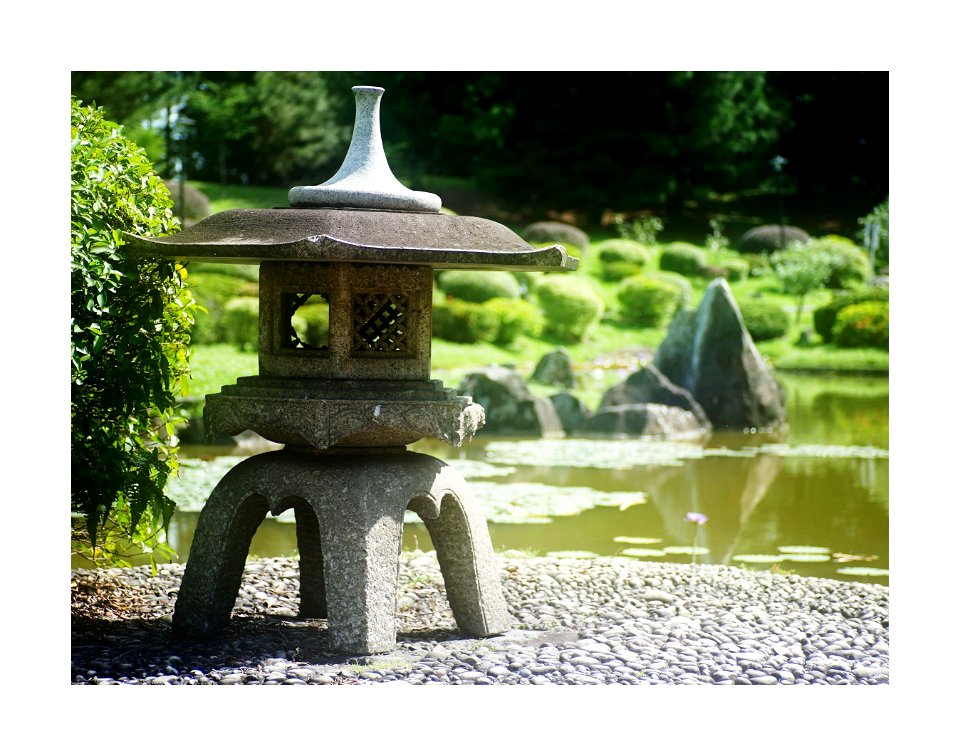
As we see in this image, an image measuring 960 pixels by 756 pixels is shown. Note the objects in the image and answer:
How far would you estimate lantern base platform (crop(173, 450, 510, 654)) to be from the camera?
4457mm

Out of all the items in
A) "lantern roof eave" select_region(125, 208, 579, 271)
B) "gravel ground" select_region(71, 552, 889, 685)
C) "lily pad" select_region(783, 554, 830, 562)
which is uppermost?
"lantern roof eave" select_region(125, 208, 579, 271)

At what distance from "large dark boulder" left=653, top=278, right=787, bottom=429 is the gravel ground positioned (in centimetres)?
767

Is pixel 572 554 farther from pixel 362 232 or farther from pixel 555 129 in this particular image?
pixel 555 129

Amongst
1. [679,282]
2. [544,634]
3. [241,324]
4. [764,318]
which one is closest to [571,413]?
[241,324]

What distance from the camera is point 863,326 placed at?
19984 mm

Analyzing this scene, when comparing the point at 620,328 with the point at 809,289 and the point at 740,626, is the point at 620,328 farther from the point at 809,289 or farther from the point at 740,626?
the point at 740,626

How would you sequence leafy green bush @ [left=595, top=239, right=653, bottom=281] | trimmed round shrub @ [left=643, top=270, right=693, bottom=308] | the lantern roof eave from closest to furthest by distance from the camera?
the lantern roof eave < trimmed round shrub @ [left=643, top=270, right=693, bottom=308] < leafy green bush @ [left=595, top=239, right=653, bottom=281]

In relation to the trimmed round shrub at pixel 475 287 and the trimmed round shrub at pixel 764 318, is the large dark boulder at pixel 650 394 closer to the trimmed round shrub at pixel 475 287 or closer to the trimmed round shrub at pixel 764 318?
the trimmed round shrub at pixel 475 287

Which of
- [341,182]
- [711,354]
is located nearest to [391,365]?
[341,182]

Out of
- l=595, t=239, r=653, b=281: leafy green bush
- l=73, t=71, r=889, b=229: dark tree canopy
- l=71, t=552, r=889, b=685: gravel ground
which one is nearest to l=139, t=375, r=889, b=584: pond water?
l=71, t=552, r=889, b=685: gravel ground

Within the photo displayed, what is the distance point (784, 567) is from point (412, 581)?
258 centimetres

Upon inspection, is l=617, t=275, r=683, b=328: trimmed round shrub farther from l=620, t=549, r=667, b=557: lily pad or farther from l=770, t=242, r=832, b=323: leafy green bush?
l=620, t=549, r=667, b=557: lily pad

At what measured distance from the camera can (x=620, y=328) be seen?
21328mm

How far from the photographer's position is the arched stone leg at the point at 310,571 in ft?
17.4
